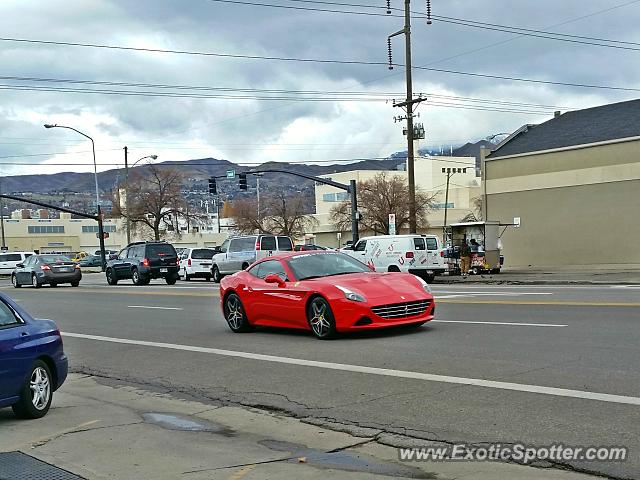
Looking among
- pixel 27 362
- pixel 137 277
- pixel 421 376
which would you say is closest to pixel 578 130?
pixel 137 277

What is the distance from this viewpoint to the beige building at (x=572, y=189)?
127 feet

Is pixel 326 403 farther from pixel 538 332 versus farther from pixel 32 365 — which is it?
pixel 538 332

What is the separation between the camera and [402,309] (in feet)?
39.8

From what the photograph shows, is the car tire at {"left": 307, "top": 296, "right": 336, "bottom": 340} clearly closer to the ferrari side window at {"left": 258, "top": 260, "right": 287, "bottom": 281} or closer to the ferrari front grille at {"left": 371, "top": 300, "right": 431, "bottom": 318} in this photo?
the ferrari front grille at {"left": 371, "top": 300, "right": 431, "bottom": 318}

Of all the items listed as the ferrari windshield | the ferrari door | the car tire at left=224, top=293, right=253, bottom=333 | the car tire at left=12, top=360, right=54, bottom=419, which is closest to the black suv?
the car tire at left=224, top=293, right=253, bottom=333

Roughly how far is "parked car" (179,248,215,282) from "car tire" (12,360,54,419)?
32274 mm

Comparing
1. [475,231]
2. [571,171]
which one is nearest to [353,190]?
[475,231]

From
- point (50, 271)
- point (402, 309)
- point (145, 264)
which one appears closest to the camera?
point (402, 309)

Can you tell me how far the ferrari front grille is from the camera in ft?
39.1

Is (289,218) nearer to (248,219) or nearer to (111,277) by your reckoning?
(248,219)

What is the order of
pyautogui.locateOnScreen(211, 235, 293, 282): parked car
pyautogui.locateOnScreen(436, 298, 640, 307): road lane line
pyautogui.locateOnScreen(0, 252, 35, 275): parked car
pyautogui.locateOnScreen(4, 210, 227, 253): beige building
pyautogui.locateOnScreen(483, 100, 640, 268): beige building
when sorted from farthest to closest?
pyautogui.locateOnScreen(4, 210, 227, 253): beige building
pyautogui.locateOnScreen(0, 252, 35, 275): parked car
pyautogui.locateOnScreen(483, 100, 640, 268): beige building
pyautogui.locateOnScreen(211, 235, 293, 282): parked car
pyautogui.locateOnScreen(436, 298, 640, 307): road lane line

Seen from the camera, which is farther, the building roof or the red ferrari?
the building roof

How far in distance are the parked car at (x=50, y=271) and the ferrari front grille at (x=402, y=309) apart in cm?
2784

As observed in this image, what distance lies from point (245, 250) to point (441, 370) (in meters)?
27.4
